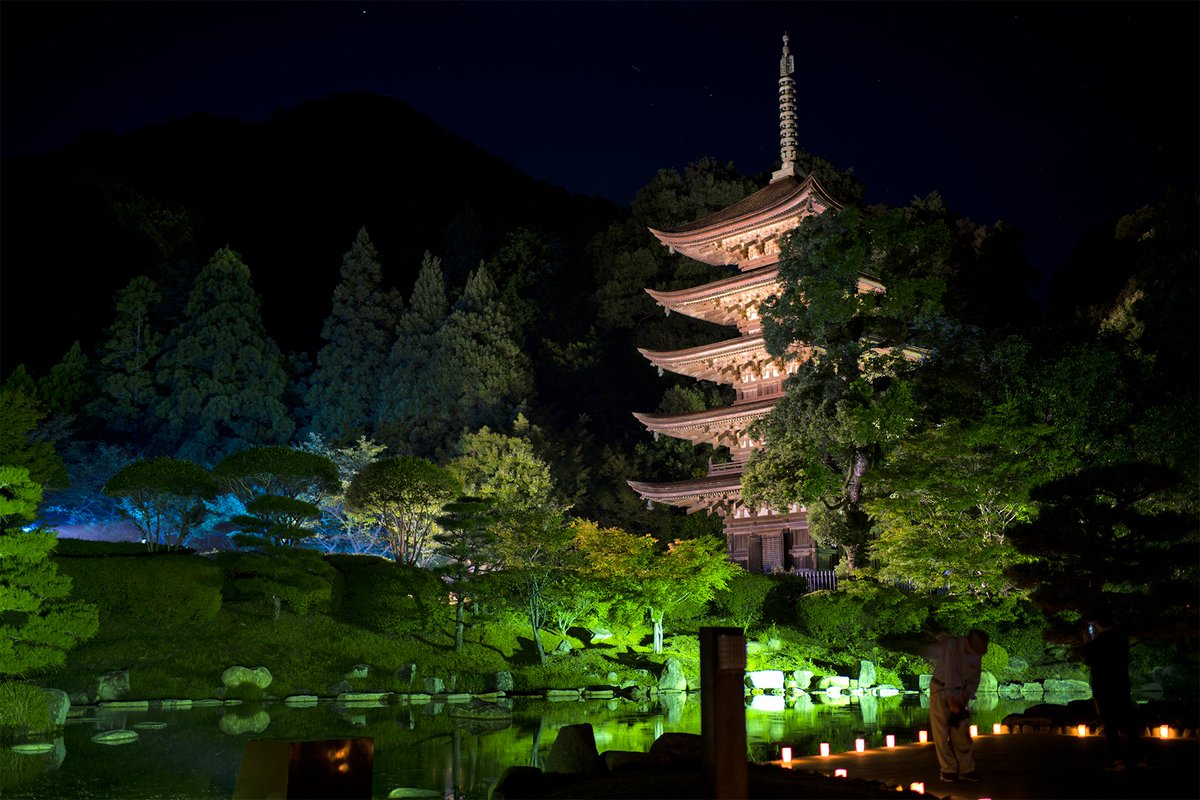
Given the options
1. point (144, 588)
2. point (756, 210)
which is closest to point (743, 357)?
point (756, 210)

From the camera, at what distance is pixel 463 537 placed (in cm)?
2350

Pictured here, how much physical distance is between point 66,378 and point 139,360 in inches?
89.4

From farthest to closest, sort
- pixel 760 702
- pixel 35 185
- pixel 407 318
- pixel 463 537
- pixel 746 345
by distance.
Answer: pixel 35 185 → pixel 407 318 → pixel 746 345 → pixel 463 537 → pixel 760 702

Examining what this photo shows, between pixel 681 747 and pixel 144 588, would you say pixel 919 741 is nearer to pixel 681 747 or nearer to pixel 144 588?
pixel 681 747

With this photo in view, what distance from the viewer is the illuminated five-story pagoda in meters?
28.0

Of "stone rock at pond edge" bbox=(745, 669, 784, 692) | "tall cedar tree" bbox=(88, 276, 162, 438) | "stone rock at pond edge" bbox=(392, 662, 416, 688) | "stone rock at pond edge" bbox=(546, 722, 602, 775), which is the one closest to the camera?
"stone rock at pond edge" bbox=(546, 722, 602, 775)

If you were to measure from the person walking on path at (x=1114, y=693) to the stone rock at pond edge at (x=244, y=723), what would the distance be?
10715mm

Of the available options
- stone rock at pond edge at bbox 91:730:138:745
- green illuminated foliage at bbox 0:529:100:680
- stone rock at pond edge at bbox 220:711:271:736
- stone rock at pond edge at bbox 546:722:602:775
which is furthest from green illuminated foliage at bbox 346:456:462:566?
stone rock at pond edge at bbox 546:722:602:775

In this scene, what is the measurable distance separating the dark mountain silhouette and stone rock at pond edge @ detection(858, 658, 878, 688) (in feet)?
90.7

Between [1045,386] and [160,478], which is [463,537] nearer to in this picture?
[160,478]

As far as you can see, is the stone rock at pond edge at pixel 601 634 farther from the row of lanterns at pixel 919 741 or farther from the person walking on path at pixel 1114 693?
the person walking on path at pixel 1114 693

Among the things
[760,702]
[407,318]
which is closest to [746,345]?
[760,702]

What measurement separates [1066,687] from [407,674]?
1246cm

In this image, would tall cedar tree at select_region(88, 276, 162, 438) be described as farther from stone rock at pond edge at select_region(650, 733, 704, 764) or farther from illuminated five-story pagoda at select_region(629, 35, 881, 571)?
stone rock at pond edge at select_region(650, 733, 704, 764)
